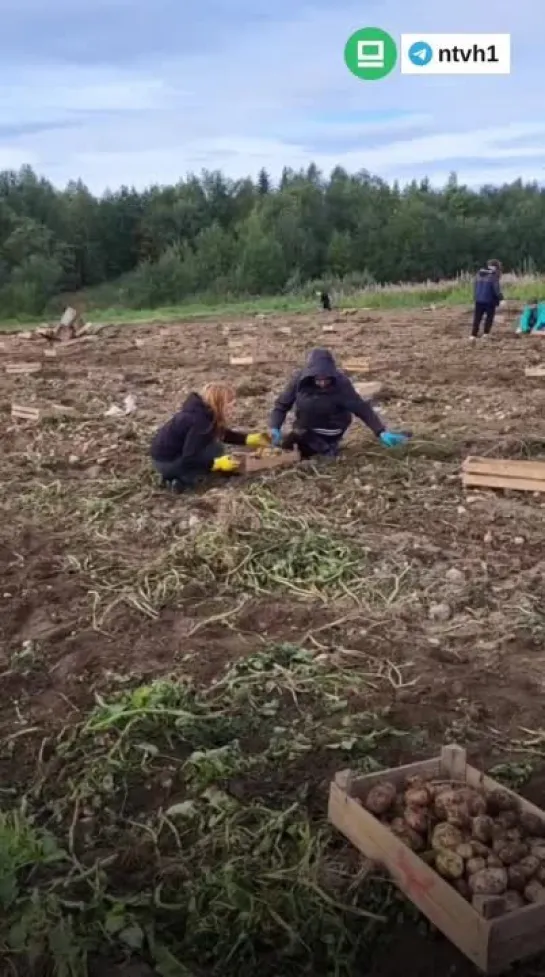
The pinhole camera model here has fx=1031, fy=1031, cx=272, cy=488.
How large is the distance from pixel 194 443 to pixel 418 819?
176 inches

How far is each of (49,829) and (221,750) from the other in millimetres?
695

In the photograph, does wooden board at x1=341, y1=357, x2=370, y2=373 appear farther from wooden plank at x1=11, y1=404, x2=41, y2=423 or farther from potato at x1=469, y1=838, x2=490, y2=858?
potato at x1=469, y1=838, x2=490, y2=858

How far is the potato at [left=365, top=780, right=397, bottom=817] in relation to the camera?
328 centimetres

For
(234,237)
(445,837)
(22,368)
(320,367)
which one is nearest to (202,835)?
(445,837)

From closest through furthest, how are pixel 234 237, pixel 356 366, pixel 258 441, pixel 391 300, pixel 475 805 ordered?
pixel 475 805 → pixel 258 441 → pixel 356 366 → pixel 391 300 → pixel 234 237

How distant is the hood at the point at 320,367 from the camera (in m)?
7.85

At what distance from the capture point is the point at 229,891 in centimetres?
306

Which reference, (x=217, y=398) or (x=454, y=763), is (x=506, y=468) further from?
(x=454, y=763)

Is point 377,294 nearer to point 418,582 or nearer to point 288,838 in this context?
point 418,582

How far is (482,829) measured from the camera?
10.1 ft

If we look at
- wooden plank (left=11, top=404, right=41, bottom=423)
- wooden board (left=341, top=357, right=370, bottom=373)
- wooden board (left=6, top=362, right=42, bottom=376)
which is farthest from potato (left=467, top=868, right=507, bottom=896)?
wooden board (left=6, top=362, right=42, bottom=376)

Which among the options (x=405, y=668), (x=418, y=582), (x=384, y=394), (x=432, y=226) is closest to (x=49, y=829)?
(x=405, y=668)

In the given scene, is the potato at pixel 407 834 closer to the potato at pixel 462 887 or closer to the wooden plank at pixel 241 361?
the potato at pixel 462 887

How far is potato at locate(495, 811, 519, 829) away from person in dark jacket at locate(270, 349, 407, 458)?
4968mm
